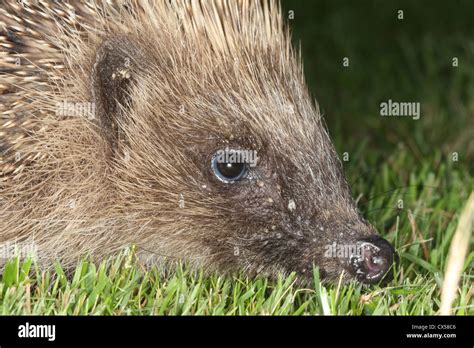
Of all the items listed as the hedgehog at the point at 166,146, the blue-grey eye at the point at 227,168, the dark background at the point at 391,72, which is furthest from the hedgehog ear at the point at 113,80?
the dark background at the point at 391,72

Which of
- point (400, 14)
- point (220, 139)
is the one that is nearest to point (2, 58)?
point (220, 139)

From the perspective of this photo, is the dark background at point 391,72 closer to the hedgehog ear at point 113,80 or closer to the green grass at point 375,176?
the green grass at point 375,176

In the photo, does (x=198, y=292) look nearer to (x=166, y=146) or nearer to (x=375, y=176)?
(x=166, y=146)

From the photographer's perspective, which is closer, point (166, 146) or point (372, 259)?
point (372, 259)

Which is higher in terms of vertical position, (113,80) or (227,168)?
(113,80)

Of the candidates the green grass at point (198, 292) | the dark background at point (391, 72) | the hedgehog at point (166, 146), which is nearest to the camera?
the green grass at point (198, 292)

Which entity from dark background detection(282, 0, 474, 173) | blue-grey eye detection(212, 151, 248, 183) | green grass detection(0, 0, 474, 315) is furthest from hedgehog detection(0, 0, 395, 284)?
dark background detection(282, 0, 474, 173)

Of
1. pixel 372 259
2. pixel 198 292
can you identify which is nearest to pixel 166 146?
pixel 198 292

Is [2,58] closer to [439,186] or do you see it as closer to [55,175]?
[55,175]
